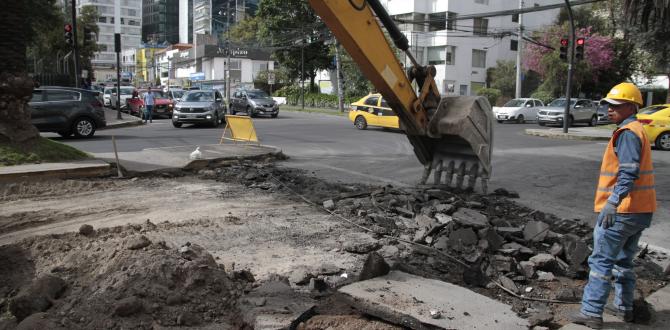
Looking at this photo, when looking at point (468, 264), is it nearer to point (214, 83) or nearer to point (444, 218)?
point (444, 218)

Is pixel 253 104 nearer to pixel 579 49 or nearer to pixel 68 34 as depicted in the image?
pixel 68 34

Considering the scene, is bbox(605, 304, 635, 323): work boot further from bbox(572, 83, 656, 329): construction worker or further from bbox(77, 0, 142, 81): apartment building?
bbox(77, 0, 142, 81): apartment building

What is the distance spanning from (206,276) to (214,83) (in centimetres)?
6895

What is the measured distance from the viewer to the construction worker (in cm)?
397

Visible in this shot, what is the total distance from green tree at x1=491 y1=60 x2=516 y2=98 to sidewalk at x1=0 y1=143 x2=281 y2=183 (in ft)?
126

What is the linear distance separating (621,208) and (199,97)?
23114 mm

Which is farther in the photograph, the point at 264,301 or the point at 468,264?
the point at 468,264

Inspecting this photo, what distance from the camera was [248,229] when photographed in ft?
21.5

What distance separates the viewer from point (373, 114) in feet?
80.9

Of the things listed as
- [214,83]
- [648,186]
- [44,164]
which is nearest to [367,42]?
[648,186]

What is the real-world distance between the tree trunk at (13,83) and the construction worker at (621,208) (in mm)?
9800

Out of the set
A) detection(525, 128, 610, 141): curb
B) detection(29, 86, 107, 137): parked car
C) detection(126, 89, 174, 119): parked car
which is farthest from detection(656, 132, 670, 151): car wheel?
detection(126, 89, 174, 119): parked car

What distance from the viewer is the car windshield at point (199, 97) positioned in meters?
25.0

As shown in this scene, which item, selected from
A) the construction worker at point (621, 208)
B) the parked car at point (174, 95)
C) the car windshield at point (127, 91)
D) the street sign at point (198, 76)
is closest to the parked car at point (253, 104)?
the parked car at point (174, 95)
